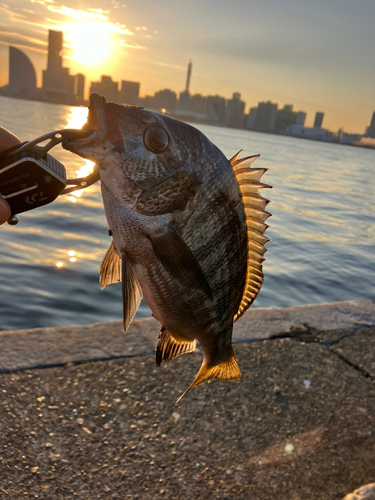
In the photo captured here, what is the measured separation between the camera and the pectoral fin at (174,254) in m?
1.72

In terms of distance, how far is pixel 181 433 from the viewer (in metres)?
3.58

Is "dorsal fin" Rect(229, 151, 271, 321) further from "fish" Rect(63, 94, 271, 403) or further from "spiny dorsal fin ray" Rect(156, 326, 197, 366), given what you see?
"spiny dorsal fin ray" Rect(156, 326, 197, 366)

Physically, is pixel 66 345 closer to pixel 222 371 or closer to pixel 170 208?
pixel 222 371

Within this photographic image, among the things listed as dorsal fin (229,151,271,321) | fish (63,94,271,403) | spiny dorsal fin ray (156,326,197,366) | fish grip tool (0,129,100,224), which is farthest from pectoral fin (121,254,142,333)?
dorsal fin (229,151,271,321)

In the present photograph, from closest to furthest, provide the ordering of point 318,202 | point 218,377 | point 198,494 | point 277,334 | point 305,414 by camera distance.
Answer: point 218,377 → point 198,494 → point 305,414 → point 277,334 → point 318,202

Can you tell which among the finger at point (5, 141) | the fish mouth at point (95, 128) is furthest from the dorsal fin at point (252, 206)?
the finger at point (5, 141)

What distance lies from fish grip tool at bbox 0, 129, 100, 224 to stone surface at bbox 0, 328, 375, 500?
215 centimetres

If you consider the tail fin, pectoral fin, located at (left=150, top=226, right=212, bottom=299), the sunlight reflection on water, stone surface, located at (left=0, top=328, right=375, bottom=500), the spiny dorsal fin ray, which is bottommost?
the sunlight reflection on water

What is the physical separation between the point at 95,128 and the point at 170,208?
44 centimetres

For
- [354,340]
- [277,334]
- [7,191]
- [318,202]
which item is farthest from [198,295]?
[318,202]

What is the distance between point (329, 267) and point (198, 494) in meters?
9.75

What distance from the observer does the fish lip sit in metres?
1.61

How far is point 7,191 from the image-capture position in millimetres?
1838

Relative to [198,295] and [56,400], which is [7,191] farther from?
[56,400]
